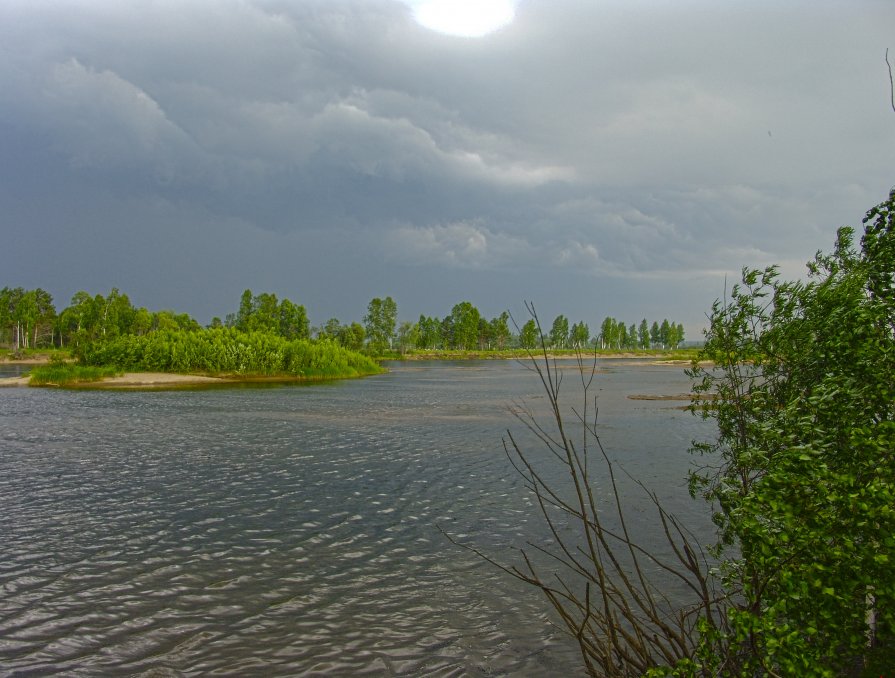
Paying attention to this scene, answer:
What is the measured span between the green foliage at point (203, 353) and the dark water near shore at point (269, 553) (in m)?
37.1

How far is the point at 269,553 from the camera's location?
10.7 m

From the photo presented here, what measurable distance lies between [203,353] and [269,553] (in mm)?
55488

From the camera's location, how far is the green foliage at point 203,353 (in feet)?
195

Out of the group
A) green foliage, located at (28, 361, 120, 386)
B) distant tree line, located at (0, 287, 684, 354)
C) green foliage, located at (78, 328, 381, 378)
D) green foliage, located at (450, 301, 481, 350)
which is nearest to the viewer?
green foliage, located at (28, 361, 120, 386)

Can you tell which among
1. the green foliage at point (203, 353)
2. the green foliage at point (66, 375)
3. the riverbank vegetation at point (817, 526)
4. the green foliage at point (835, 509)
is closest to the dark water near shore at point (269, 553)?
the riverbank vegetation at point (817, 526)

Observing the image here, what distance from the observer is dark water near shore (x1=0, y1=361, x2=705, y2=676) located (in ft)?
24.0

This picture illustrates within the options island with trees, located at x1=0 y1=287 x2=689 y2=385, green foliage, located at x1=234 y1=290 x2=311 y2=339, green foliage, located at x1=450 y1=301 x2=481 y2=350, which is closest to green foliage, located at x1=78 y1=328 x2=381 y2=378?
island with trees, located at x1=0 y1=287 x2=689 y2=385

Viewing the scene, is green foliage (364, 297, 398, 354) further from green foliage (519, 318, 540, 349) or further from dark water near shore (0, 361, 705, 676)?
dark water near shore (0, 361, 705, 676)

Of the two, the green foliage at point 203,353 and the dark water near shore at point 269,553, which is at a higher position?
the green foliage at point 203,353

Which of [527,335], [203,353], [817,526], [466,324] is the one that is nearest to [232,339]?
[203,353]

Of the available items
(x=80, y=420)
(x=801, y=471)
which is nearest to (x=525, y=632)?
(x=801, y=471)

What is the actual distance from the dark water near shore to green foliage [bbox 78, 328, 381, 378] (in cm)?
3707

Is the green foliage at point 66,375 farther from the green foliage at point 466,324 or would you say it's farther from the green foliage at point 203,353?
the green foliage at point 466,324

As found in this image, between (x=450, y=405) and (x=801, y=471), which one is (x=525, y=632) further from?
(x=450, y=405)
